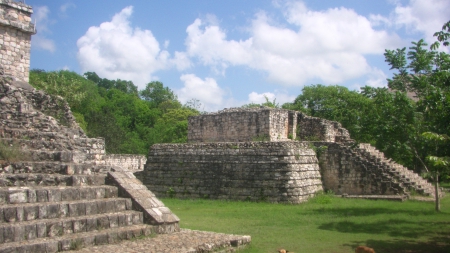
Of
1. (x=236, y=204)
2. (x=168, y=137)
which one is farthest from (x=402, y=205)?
(x=168, y=137)

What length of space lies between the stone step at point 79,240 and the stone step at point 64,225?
0.12 meters

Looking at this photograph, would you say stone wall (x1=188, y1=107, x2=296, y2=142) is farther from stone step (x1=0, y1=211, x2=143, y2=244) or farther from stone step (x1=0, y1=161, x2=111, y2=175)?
stone step (x1=0, y1=211, x2=143, y2=244)

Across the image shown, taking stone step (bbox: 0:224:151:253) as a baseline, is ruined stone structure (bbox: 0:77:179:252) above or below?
above

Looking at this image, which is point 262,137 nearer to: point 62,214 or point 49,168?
point 49,168

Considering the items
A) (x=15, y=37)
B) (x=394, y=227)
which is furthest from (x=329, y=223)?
(x=15, y=37)

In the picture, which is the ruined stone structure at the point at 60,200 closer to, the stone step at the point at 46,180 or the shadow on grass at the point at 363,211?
the stone step at the point at 46,180

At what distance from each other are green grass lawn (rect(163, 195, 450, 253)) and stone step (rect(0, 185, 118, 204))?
8.92ft

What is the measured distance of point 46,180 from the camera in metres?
7.97

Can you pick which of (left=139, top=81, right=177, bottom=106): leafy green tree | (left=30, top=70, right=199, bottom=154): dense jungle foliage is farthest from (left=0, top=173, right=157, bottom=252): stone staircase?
(left=139, top=81, right=177, bottom=106): leafy green tree

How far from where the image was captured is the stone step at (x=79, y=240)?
614 cm

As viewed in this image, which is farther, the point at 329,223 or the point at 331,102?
the point at 331,102

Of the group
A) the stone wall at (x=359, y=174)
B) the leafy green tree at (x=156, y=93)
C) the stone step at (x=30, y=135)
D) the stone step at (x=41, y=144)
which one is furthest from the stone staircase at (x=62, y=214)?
the leafy green tree at (x=156, y=93)

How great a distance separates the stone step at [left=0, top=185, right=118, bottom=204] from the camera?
7.00 meters

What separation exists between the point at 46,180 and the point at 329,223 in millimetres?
7206
